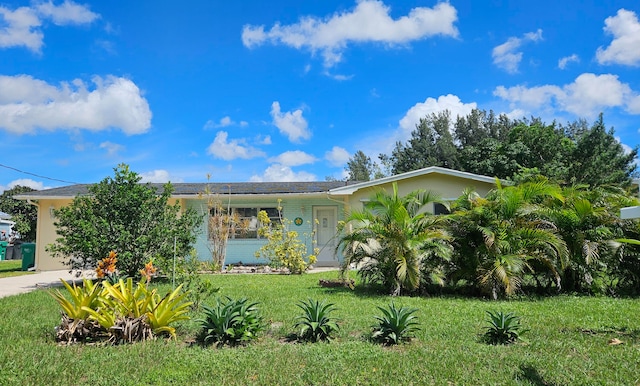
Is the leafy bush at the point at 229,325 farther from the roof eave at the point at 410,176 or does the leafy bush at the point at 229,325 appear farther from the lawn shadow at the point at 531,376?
the roof eave at the point at 410,176

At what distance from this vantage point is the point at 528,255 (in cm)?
893

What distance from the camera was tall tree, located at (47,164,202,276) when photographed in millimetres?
10391

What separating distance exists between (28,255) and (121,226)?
378 inches

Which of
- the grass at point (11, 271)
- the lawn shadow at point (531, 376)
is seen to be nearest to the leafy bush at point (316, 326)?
the lawn shadow at point (531, 376)

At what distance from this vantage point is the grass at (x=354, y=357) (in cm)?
414

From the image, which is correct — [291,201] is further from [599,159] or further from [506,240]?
[599,159]

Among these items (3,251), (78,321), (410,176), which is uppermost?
(410,176)

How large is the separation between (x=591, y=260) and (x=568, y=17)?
604cm

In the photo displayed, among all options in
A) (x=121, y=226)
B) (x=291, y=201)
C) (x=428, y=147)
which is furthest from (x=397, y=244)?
(x=428, y=147)

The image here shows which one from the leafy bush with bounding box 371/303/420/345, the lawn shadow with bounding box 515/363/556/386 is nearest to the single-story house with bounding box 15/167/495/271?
the leafy bush with bounding box 371/303/420/345

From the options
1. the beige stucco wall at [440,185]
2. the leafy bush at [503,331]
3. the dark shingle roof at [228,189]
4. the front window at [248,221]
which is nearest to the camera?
the leafy bush at [503,331]

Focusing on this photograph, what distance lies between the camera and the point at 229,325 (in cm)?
538

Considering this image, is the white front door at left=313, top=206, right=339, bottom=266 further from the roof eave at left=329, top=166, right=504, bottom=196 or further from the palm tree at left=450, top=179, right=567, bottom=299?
the palm tree at left=450, top=179, right=567, bottom=299

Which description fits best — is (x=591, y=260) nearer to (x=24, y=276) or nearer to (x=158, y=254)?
(x=158, y=254)
